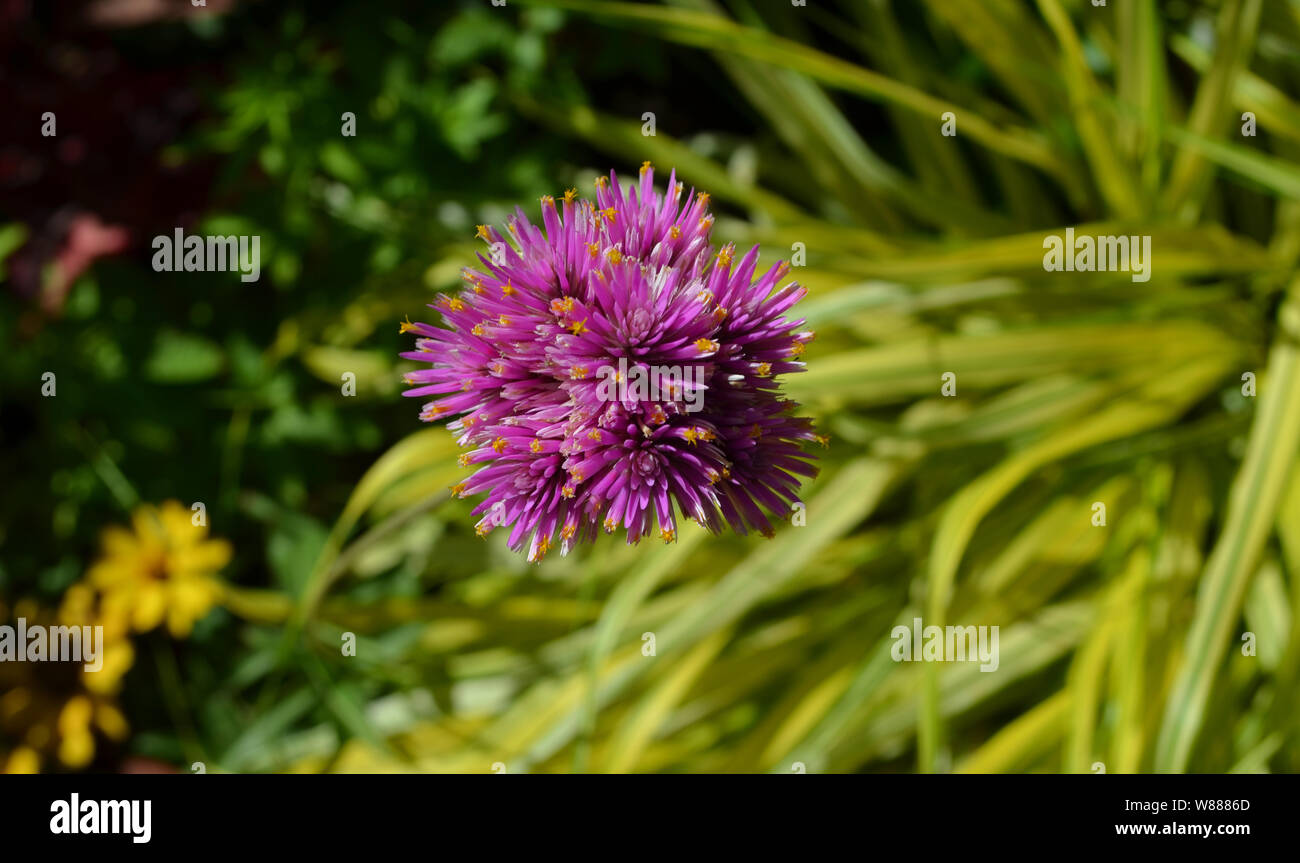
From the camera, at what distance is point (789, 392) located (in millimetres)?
1175

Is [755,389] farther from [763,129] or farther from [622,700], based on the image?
[763,129]

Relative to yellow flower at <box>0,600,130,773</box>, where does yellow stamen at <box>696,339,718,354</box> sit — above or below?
above

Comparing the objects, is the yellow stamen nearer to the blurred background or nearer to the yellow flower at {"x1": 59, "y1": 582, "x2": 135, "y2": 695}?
the blurred background

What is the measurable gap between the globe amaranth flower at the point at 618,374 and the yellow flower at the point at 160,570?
1.10 metres

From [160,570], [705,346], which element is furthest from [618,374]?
[160,570]

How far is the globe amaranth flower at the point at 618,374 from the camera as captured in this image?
1.99ft

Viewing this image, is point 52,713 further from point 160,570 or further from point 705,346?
point 705,346

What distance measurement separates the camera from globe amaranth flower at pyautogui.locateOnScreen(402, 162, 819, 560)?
606 mm

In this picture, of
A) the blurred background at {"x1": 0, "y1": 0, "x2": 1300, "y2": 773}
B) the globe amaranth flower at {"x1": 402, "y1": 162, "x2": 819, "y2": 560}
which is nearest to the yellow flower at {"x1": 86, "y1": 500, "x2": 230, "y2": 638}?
the blurred background at {"x1": 0, "y1": 0, "x2": 1300, "y2": 773}

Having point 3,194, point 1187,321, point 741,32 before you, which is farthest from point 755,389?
point 3,194

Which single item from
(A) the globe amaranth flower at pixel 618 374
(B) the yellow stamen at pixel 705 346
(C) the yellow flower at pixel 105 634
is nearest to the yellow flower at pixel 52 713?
(C) the yellow flower at pixel 105 634

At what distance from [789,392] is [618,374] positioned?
2.01 ft

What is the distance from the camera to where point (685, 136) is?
70.0 inches

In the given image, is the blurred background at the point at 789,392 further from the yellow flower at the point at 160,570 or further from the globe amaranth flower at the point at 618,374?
the globe amaranth flower at the point at 618,374
